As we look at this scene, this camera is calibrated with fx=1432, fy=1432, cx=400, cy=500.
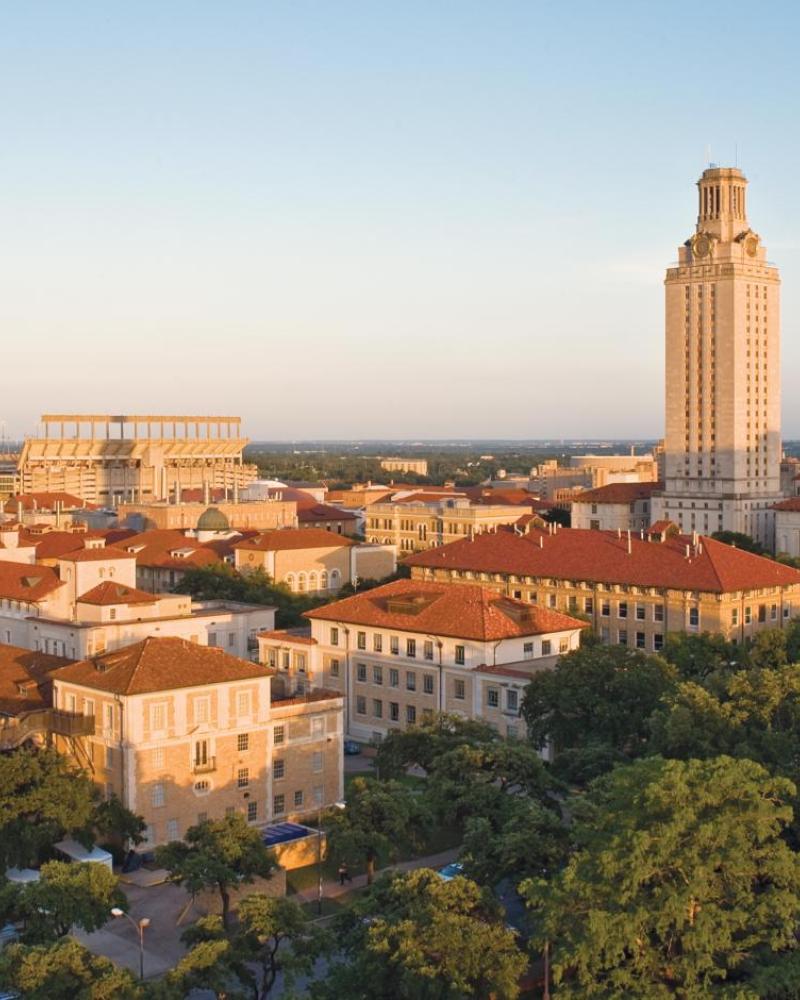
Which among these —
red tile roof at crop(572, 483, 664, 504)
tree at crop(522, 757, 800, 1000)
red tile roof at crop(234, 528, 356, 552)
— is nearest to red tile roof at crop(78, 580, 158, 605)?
red tile roof at crop(234, 528, 356, 552)

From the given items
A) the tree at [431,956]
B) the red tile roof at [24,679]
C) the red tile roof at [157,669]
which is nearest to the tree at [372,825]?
the red tile roof at [157,669]

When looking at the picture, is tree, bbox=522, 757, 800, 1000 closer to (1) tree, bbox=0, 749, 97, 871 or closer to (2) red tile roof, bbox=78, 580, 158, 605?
(1) tree, bbox=0, 749, 97, 871

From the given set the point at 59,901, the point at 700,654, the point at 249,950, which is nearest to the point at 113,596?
the point at 700,654

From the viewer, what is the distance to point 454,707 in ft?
242

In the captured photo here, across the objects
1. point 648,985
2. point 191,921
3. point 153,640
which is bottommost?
point 191,921

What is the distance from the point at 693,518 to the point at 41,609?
99206 mm

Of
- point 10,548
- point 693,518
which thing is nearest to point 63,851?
point 10,548

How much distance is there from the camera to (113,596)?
258ft

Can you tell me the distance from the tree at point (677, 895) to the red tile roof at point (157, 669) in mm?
22786

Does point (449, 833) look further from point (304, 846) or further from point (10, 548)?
point (10, 548)

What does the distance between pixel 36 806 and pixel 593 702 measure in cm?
2511

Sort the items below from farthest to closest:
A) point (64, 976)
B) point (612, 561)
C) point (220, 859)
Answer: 1. point (612, 561)
2. point (220, 859)
3. point (64, 976)

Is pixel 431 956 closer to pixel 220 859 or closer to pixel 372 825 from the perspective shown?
pixel 220 859

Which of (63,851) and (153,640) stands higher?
(153,640)
